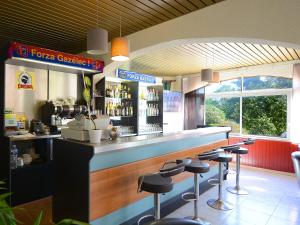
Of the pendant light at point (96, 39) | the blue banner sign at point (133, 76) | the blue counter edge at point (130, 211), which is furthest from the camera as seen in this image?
the blue banner sign at point (133, 76)

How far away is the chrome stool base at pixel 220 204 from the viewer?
3.53 metres

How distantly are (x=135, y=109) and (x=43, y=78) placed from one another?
224 cm

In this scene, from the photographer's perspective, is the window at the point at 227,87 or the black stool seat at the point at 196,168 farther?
the window at the point at 227,87

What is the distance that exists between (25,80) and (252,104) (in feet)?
19.8

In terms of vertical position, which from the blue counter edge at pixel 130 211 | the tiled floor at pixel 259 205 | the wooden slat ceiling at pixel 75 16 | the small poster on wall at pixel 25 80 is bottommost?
the tiled floor at pixel 259 205

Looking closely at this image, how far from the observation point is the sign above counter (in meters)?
3.36

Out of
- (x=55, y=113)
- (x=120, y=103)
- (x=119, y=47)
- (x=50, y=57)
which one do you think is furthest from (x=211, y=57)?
(x=55, y=113)

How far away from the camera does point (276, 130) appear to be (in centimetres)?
638

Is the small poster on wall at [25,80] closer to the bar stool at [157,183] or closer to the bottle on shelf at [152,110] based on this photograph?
the bar stool at [157,183]

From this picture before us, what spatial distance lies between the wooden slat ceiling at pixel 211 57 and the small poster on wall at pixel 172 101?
0.84 meters

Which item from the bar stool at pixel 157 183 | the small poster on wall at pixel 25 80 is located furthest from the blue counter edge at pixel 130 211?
the small poster on wall at pixel 25 80

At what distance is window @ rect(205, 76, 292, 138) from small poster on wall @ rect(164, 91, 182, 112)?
971mm

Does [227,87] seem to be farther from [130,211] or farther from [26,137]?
[26,137]

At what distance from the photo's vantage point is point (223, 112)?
7480mm
